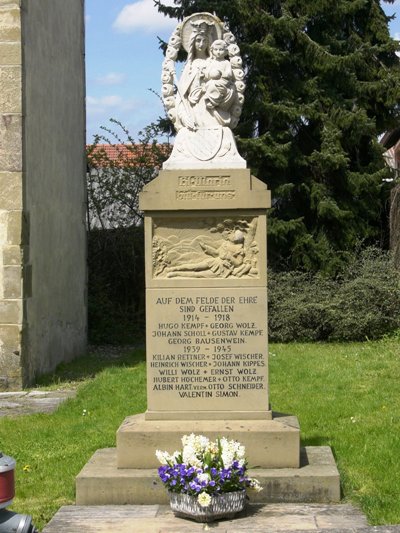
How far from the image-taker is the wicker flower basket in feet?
19.7

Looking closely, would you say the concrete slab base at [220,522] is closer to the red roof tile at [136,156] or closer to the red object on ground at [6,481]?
the red object on ground at [6,481]

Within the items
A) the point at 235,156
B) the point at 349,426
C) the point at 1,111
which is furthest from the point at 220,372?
the point at 1,111

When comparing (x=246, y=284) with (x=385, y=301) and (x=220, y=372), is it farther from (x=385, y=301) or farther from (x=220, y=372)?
(x=385, y=301)

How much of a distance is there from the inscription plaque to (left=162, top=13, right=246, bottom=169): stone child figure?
109 cm

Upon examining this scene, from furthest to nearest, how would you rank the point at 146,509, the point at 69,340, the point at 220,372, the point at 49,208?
the point at 69,340 < the point at 49,208 < the point at 220,372 < the point at 146,509

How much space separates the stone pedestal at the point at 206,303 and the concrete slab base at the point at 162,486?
345 millimetres

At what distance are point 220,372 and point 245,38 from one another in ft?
39.3

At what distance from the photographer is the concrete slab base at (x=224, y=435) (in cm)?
679

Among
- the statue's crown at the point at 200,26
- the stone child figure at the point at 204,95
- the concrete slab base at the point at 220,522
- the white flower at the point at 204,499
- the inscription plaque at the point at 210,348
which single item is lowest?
the concrete slab base at the point at 220,522

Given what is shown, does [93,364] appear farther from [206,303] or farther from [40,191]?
[206,303]

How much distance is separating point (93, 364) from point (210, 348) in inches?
319

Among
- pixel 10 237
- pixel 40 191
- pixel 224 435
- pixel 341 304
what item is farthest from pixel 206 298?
pixel 341 304

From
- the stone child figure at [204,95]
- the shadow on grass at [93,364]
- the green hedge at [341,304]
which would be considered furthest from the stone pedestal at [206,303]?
the green hedge at [341,304]

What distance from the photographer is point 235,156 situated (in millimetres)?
7223
